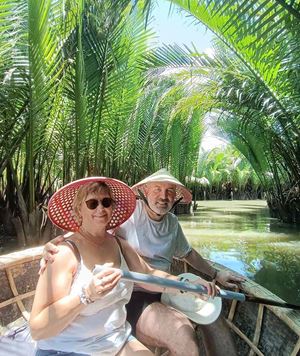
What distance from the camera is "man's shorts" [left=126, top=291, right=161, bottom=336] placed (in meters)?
2.42

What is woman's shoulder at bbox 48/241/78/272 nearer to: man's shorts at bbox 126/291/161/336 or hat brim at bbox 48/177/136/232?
hat brim at bbox 48/177/136/232

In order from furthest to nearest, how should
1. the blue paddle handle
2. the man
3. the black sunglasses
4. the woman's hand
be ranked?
the man
the black sunglasses
the blue paddle handle
the woman's hand

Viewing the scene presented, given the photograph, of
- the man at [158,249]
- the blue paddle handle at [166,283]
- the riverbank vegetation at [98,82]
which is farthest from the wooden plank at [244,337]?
the riverbank vegetation at [98,82]

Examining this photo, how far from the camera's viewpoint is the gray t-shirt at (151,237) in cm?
270

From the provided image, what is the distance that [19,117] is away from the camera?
18.9 feet

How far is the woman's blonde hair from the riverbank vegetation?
162cm

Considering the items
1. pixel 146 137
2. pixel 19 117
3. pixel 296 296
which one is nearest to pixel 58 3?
pixel 19 117

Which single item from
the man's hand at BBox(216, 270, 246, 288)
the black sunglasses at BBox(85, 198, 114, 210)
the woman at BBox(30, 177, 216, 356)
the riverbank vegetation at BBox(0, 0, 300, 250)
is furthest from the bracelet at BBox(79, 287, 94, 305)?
the riverbank vegetation at BBox(0, 0, 300, 250)

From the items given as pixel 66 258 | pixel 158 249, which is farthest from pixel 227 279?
pixel 66 258

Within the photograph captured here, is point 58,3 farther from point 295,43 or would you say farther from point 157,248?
point 157,248

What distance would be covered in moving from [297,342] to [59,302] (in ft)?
4.20

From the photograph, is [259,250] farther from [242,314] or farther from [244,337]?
[244,337]

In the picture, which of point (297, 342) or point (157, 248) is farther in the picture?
point (157, 248)

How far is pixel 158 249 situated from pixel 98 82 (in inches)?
185
